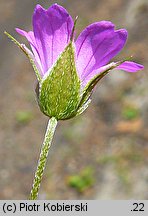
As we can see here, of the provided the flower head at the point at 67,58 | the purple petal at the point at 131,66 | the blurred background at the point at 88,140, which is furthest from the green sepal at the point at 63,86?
the blurred background at the point at 88,140

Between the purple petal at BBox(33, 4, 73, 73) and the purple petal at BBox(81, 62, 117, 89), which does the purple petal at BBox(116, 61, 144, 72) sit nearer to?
the purple petal at BBox(81, 62, 117, 89)

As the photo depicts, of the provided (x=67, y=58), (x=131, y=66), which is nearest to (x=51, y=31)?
(x=67, y=58)

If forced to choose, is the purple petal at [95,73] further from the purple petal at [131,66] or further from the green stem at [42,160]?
the green stem at [42,160]

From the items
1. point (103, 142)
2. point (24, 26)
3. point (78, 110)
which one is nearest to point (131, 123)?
point (103, 142)

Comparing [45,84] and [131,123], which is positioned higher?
[131,123]

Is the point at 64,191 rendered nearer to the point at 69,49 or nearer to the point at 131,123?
the point at 131,123

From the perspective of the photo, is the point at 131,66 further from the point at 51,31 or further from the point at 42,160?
the point at 42,160

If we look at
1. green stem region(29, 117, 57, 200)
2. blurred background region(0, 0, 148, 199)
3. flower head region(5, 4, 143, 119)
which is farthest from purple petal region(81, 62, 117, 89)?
blurred background region(0, 0, 148, 199)
